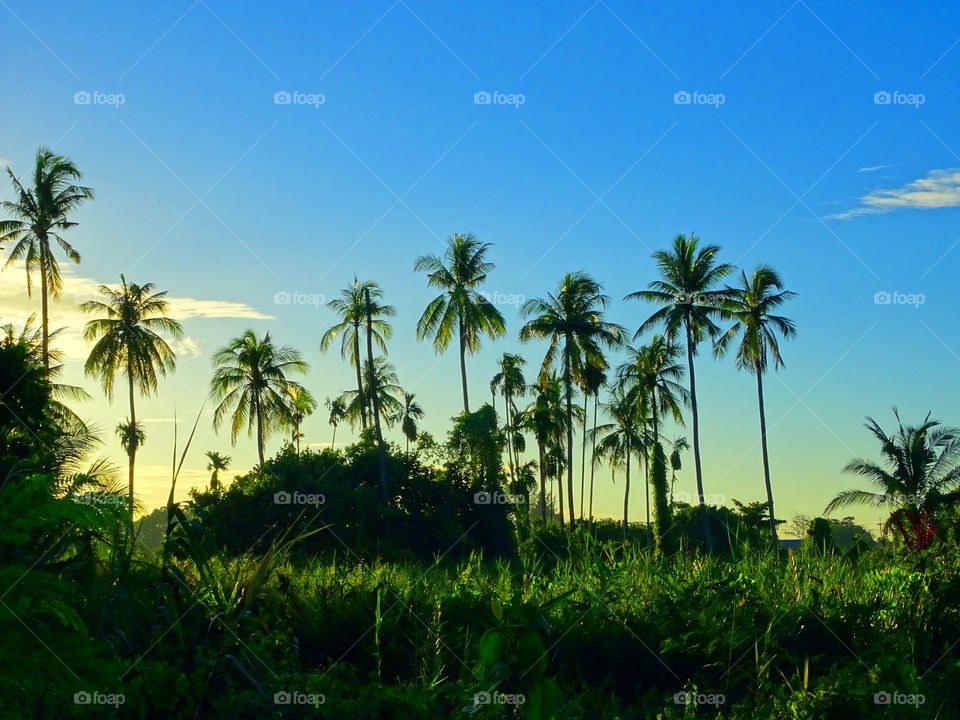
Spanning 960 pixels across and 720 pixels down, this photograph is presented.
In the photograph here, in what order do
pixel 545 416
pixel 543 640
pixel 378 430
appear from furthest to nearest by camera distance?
pixel 545 416
pixel 378 430
pixel 543 640

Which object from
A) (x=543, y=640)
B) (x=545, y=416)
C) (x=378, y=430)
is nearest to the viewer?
(x=543, y=640)

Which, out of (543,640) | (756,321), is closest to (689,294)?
(756,321)

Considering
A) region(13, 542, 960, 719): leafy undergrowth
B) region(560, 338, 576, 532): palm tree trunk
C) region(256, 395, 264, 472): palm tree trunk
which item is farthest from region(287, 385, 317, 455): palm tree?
region(13, 542, 960, 719): leafy undergrowth

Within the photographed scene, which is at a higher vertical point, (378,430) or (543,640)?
(378,430)

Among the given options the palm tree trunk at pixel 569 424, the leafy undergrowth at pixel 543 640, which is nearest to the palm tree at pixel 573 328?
the palm tree trunk at pixel 569 424

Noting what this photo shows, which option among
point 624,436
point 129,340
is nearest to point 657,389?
point 624,436

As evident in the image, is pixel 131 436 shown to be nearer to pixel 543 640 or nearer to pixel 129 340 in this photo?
pixel 129 340

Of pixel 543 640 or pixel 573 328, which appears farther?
pixel 573 328

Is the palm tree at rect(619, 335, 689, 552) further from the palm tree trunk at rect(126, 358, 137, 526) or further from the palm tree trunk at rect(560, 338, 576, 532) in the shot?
the palm tree trunk at rect(126, 358, 137, 526)

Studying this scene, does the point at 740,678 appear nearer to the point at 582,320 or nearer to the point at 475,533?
the point at 475,533

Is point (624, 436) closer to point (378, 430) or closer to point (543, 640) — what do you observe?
point (378, 430)

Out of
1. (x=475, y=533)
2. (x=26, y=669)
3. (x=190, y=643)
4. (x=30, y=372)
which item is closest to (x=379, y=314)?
(x=475, y=533)

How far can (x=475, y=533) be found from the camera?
40.5 metres

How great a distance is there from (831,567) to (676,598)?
8.38ft
